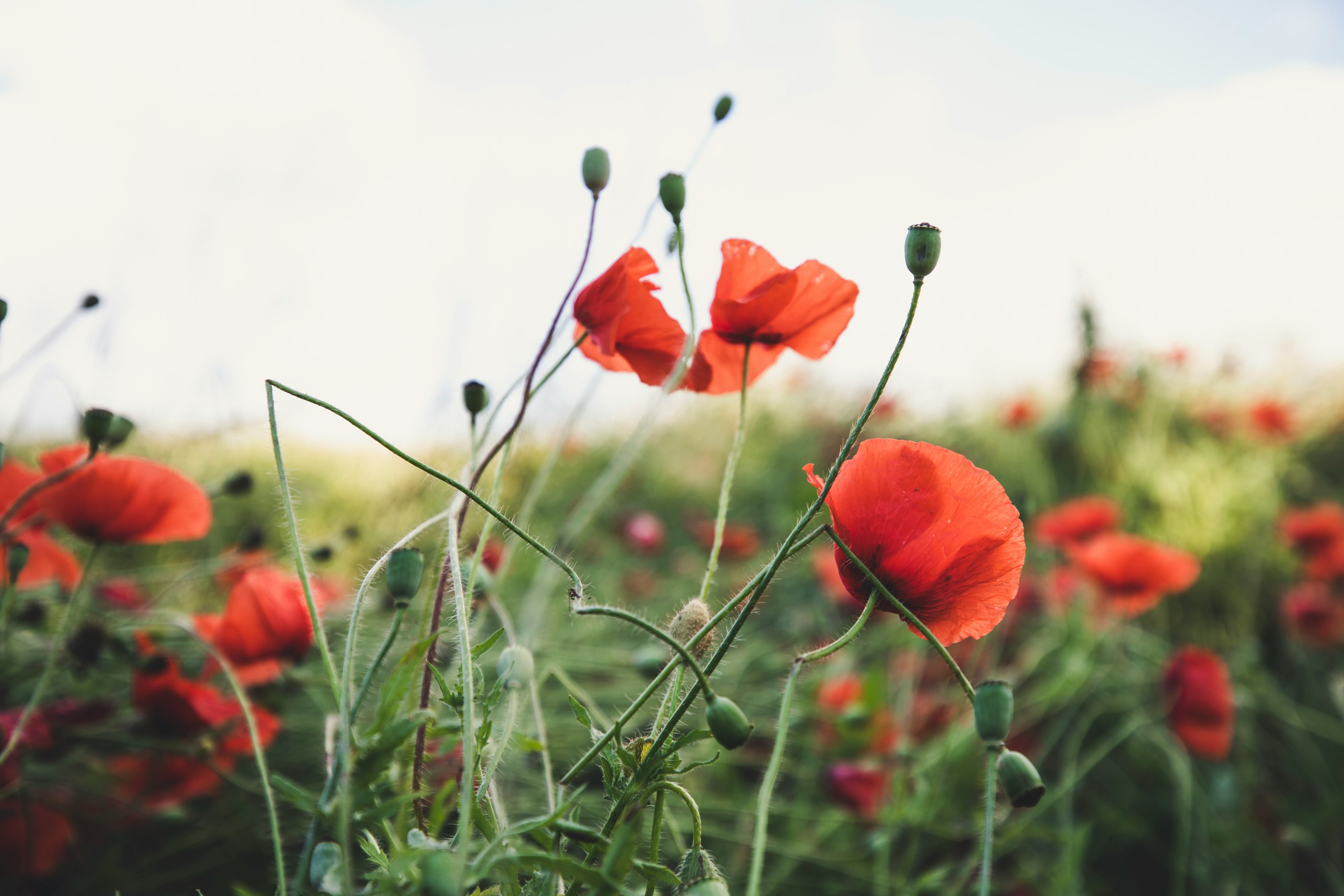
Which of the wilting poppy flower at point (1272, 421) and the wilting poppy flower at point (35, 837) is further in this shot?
the wilting poppy flower at point (1272, 421)

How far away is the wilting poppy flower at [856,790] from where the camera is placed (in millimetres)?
992

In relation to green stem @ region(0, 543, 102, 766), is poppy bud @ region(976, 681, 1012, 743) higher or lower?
higher

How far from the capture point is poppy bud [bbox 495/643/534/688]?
382 mm

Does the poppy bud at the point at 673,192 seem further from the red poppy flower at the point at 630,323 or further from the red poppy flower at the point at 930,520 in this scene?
the red poppy flower at the point at 930,520

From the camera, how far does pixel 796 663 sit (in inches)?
14.6

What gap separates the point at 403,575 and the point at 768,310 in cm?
29

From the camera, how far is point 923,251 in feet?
1.27

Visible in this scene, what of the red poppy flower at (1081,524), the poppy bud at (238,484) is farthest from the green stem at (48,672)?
the red poppy flower at (1081,524)

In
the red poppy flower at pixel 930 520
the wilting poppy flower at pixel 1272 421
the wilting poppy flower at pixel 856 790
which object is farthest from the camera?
the wilting poppy flower at pixel 1272 421

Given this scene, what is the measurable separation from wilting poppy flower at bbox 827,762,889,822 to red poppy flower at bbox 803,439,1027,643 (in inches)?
26.5

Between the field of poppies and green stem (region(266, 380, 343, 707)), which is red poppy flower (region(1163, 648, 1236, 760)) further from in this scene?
green stem (region(266, 380, 343, 707))

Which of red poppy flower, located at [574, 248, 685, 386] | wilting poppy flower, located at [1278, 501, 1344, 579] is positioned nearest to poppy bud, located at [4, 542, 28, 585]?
red poppy flower, located at [574, 248, 685, 386]

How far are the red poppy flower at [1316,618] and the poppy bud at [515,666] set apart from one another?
5.99ft

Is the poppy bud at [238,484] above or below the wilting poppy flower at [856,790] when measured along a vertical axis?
above
